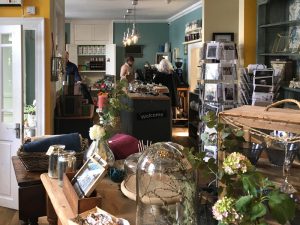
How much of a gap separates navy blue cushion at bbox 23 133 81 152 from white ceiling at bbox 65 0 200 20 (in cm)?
671

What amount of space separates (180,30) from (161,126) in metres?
5.98

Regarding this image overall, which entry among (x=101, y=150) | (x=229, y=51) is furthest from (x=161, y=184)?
(x=229, y=51)

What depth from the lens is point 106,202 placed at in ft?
6.27

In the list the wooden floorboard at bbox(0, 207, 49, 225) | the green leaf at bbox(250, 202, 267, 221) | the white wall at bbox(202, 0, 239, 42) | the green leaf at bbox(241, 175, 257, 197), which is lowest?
the wooden floorboard at bbox(0, 207, 49, 225)

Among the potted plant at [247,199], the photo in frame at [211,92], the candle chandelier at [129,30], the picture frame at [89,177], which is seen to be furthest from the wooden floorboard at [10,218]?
the candle chandelier at [129,30]

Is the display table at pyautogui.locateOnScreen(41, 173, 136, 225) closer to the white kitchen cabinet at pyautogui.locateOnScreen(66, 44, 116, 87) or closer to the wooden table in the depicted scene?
the wooden table

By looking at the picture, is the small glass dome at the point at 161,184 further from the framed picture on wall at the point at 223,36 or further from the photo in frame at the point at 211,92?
the framed picture on wall at the point at 223,36

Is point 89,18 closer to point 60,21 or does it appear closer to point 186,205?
point 60,21

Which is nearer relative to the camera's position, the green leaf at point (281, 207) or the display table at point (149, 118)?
the green leaf at point (281, 207)

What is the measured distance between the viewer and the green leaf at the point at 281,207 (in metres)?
0.99

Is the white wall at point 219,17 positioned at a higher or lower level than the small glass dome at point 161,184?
higher

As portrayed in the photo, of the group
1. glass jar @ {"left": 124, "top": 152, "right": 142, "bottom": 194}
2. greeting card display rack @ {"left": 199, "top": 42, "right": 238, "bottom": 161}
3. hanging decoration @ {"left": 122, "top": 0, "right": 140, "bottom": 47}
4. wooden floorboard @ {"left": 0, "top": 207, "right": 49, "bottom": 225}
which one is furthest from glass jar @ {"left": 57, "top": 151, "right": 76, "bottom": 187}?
hanging decoration @ {"left": 122, "top": 0, "right": 140, "bottom": 47}

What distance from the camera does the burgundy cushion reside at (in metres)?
2.66

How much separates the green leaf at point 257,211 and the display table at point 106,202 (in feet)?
2.46
